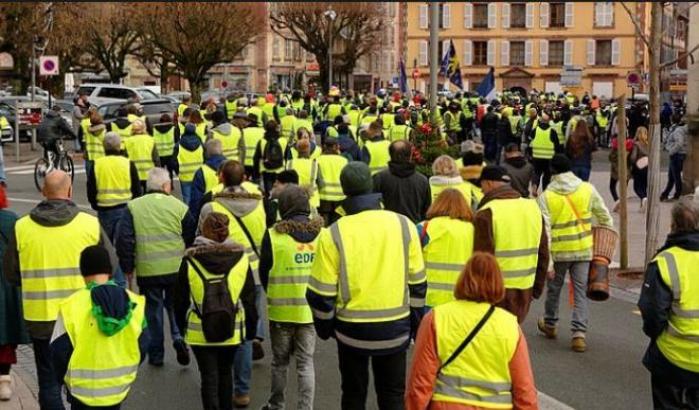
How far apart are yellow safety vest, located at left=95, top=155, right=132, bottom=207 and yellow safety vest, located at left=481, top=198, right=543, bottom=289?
5.43m

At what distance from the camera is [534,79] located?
3305 inches

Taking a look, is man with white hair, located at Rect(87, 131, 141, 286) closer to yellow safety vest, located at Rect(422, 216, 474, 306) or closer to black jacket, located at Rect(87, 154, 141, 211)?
black jacket, located at Rect(87, 154, 141, 211)

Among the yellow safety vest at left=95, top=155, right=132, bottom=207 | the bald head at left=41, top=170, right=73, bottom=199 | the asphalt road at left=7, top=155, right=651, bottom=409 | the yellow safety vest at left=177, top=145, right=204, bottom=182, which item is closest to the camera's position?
the bald head at left=41, top=170, right=73, bottom=199

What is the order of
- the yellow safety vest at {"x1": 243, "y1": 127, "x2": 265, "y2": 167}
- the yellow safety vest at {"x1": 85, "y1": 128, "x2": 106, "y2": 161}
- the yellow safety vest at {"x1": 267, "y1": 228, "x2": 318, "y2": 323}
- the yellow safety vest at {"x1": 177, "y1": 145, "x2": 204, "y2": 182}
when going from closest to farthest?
the yellow safety vest at {"x1": 267, "y1": 228, "x2": 318, "y2": 323}, the yellow safety vest at {"x1": 177, "y1": 145, "x2": 204, "y2": 182}, the yellow safety vest at {"x1": 243, "y1": 127, "x2": 265, "y2": 167}, the yellow safety vest at {"x1": 85, "y1": 128, "x2": 106, "y2": 161}

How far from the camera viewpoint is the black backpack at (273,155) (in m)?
16.0

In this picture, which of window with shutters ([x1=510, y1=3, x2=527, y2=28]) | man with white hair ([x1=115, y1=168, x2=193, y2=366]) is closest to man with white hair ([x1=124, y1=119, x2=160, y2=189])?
man with white hair ([x1=115, y1=168, x2=193, y2=366])

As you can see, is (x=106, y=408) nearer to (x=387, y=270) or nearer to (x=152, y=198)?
(x=387, y=270)

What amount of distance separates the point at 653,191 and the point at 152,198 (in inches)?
276

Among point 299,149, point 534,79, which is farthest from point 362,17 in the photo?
point 299,149

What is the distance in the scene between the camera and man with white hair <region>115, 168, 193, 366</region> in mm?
8734

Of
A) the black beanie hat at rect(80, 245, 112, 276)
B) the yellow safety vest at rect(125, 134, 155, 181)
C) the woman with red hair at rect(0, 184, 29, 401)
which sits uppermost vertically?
the yellow safety vest at rect(125, 134, 155, 181)

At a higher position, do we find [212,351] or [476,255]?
[476,255]

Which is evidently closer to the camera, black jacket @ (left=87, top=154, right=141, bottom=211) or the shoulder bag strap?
the shoulder bag strap

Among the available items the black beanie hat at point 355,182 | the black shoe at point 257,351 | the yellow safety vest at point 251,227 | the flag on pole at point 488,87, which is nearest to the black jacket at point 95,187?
the black shoe at point 257,351
